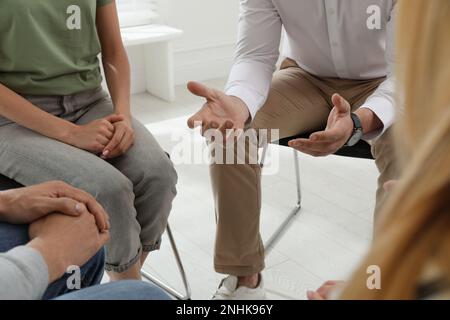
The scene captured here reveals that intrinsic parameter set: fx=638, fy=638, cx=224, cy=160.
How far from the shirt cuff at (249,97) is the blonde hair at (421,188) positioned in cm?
110

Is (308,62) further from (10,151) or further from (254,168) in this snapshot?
(10,151)

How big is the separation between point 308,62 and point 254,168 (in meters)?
0.41

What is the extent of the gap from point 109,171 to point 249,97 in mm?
459

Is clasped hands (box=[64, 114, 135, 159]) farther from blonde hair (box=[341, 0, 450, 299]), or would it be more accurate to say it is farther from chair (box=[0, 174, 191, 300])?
blonde hair (box=[341, 0, 450, 299])

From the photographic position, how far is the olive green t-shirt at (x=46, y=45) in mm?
1409

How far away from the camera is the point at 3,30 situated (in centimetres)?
141

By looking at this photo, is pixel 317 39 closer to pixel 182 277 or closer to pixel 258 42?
pixel 258 42

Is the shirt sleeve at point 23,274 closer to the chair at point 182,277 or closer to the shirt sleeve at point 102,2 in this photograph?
the chair at point 182,277

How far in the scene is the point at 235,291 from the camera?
5.31 ft

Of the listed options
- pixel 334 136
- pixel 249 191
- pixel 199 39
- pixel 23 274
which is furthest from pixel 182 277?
pixel 199 39

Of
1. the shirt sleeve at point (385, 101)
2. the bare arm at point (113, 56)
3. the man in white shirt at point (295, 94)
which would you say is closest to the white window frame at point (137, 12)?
the man in white shirt at point (295, 94)

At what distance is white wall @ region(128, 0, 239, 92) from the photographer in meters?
3.30
